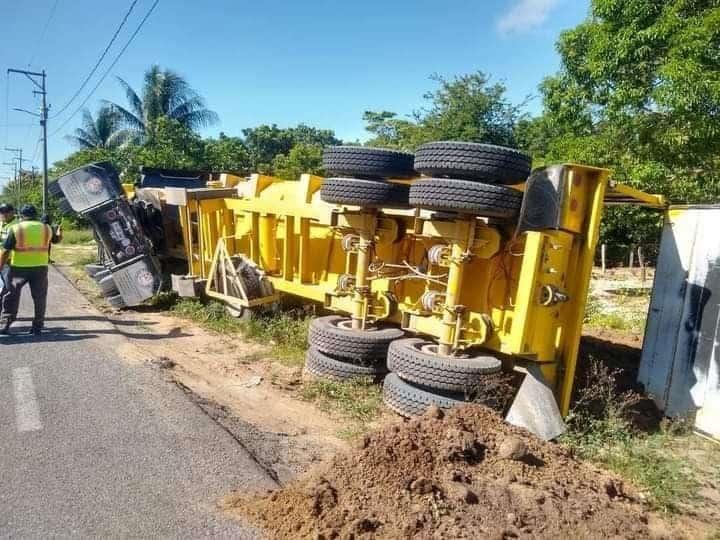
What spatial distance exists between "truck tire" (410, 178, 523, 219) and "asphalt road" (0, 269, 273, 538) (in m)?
2.25

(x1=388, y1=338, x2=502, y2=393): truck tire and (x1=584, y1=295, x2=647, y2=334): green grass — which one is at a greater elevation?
(x1=388, y1=338, x2=502, y2=393): truck tire

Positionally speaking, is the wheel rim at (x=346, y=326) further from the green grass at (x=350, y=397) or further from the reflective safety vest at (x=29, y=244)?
the reflective safety vest at (x=29, y=244)

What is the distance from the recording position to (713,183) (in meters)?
9.63

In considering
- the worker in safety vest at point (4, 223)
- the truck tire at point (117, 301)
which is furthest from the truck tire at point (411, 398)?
the truck tire at point (117, 301)

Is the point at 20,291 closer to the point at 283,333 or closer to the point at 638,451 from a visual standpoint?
the point at 283,333

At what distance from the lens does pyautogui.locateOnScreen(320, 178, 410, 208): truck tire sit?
17.1ft

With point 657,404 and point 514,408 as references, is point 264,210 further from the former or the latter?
point 657,404

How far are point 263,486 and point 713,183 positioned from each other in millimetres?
9229

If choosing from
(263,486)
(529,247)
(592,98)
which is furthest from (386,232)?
(592,98)

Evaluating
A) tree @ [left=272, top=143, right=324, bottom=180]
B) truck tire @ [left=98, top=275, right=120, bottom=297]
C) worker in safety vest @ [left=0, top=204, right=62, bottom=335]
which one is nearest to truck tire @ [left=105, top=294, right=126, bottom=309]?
truck tire @ [left=98, top=275, right=120, bottom=297]

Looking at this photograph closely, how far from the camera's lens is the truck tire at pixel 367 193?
522 centimetres

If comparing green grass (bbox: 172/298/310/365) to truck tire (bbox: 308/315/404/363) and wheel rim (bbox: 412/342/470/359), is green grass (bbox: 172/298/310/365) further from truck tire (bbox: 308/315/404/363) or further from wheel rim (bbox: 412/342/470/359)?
wheel rim (bbox: 412/342/470/359)

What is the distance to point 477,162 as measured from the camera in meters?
4.27

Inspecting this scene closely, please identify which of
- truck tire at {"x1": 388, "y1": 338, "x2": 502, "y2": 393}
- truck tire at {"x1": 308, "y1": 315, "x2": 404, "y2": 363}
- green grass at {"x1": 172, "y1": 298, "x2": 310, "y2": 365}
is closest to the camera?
truck tire at {"x1": 388, "y1": 338, "x2": 502, "y2": 393}
